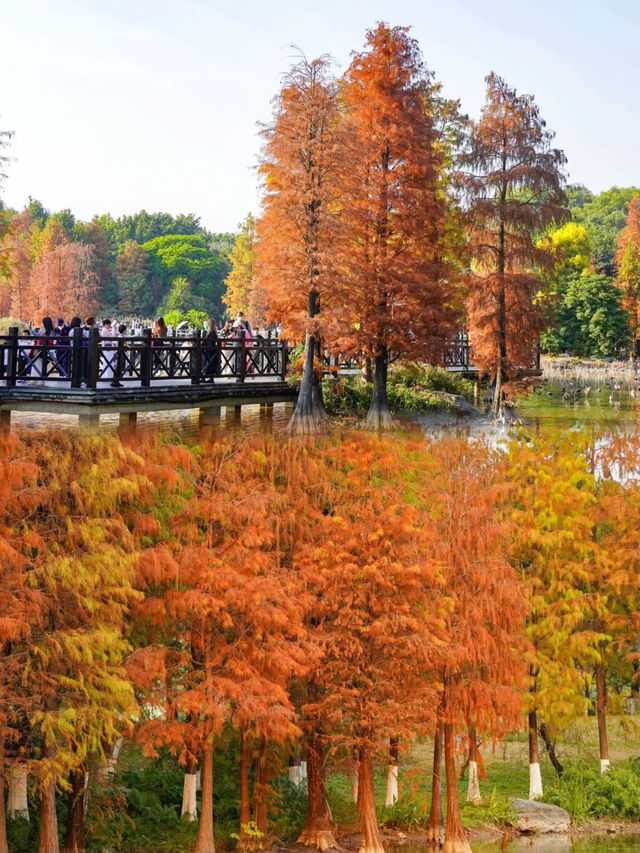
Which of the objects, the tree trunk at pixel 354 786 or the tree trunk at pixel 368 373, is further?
the tree trunk at pixel 354 786

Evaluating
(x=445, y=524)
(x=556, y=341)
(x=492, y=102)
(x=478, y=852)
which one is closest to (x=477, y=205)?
(x=492, y=102)

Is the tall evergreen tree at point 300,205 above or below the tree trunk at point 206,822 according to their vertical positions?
above

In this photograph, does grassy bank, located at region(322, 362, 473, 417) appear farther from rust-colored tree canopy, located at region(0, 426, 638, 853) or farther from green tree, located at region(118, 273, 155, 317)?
green tree, located at region(118, 273, 155, 317)

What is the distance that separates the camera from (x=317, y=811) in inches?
722

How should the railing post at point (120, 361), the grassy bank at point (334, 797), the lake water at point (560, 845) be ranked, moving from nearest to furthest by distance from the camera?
the railing post at point (120, 361), the grassy bank at point (334, 797), the lake water at point (560, 845)

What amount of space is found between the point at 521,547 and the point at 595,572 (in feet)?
5.96

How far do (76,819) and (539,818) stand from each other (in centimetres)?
929

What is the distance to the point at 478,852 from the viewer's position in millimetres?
18344

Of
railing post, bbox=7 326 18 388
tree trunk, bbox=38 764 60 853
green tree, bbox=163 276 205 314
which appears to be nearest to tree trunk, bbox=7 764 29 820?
tree trunk, bbox=38 764 60 853

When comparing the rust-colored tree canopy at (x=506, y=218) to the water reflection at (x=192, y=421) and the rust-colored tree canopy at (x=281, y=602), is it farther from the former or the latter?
the water reflection at (x=192, y=421)

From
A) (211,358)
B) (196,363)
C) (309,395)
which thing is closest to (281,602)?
(309,395)

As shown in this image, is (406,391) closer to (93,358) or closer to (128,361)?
(128,361)

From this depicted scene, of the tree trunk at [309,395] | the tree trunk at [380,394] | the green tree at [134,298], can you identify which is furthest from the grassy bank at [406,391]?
the green tree at [134,298]

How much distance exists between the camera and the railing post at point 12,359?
14.5 m
